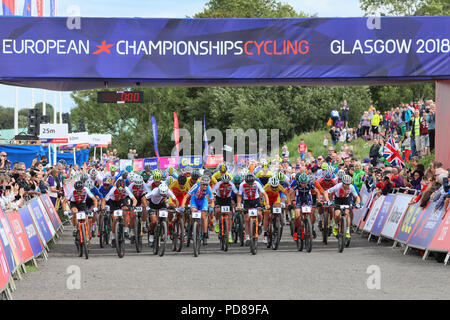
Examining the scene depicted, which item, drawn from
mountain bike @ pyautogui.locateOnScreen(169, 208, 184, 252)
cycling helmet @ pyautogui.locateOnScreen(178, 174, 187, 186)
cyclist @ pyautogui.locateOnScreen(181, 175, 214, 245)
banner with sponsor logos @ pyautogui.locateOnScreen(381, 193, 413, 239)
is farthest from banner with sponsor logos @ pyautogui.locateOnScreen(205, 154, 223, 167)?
cyclist @ pyautogui.locateOnScreen(181, 175, 214, 245)

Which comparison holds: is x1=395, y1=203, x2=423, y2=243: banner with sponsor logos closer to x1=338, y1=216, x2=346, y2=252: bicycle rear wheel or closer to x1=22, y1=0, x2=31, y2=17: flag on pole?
x1=338, y1=216, x2=346, y2=252: bicycle rear wheel

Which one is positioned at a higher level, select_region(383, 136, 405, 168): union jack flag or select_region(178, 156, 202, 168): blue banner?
select_region(383, 136, 405, 168): union jack flag

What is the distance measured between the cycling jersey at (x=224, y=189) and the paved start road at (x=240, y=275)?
121cm

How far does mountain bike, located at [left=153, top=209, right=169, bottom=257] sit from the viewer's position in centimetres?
1558

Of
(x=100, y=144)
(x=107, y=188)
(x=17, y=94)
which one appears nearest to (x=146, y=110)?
(x=100, y=144)

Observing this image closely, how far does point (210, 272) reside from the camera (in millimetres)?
12680

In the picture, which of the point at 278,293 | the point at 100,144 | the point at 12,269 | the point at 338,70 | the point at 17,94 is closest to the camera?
the point at 278,293

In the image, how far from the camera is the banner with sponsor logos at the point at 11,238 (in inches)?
442

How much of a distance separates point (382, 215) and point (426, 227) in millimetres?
3728

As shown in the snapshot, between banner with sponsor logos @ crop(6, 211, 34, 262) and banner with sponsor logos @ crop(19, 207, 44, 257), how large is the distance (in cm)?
27

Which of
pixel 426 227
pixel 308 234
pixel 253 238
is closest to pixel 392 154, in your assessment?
pixel 308 234

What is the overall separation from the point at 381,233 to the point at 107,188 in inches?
252

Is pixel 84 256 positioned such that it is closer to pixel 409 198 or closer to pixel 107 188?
pixel 107 188

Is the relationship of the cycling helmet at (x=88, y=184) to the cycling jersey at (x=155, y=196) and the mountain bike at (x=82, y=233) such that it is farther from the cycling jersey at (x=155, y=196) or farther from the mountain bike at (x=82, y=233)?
the cycling jersey at (x=155, y=196)
